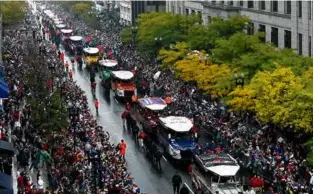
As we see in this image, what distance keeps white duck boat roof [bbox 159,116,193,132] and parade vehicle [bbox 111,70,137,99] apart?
17.5 meters

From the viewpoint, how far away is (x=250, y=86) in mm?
47438

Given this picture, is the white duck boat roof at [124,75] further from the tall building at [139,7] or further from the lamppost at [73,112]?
the tall building at [139,7]

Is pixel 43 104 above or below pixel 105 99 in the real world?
above

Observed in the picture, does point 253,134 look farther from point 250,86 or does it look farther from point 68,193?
point 68,193

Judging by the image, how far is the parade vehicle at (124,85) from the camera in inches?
2486

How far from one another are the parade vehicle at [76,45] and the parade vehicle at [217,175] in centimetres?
5984

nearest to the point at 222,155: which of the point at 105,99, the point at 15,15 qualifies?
the point at 105,99

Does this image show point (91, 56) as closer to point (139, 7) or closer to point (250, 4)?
point (250, 4)

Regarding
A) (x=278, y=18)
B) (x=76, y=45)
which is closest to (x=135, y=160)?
(x=278, y=18)

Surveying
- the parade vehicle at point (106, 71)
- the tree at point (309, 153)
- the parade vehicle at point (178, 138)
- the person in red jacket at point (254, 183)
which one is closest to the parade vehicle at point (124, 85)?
the parade vehicle at point (106, 71)

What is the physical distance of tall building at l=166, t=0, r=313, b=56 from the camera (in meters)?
61.4

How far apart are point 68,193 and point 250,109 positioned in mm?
19499

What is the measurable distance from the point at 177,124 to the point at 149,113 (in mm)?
7457

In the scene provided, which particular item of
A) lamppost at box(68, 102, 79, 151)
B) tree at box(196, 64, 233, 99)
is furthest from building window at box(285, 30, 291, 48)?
lamppost at box(68, 102, 79, 151)
